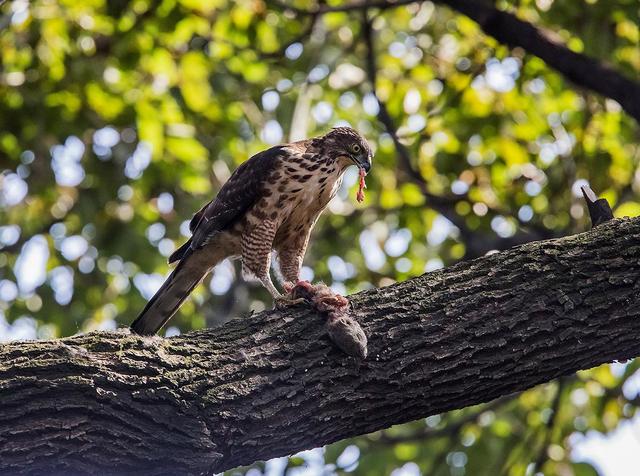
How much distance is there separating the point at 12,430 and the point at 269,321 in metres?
1.03

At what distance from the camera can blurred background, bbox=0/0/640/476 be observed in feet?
23.4

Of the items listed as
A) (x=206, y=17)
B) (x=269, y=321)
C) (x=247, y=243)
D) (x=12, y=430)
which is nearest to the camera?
(x=12, y=430)

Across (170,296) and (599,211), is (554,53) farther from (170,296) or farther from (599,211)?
(170,296)

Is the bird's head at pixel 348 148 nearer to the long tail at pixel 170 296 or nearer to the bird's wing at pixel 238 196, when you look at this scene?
the bird's wing at pixel 238 196

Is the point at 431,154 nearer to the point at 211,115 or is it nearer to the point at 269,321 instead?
the point at 211,115

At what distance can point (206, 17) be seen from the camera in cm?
776

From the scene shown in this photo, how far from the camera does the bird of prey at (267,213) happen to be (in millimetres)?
5148

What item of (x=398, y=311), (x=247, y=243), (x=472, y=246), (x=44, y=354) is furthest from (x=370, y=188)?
(x=44, y=354)

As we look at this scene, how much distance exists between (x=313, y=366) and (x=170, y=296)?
1698 millimetres

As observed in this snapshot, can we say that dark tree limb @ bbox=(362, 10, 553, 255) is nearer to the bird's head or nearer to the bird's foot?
the bird's head

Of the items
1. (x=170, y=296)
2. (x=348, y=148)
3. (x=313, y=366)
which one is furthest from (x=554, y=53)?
(x=313, y=366)

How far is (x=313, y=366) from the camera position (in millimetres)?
3672

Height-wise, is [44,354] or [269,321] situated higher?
[44,354]

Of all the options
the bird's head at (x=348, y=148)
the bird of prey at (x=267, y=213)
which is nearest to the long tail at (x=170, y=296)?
the bird of prey at (x=267, y=213)
